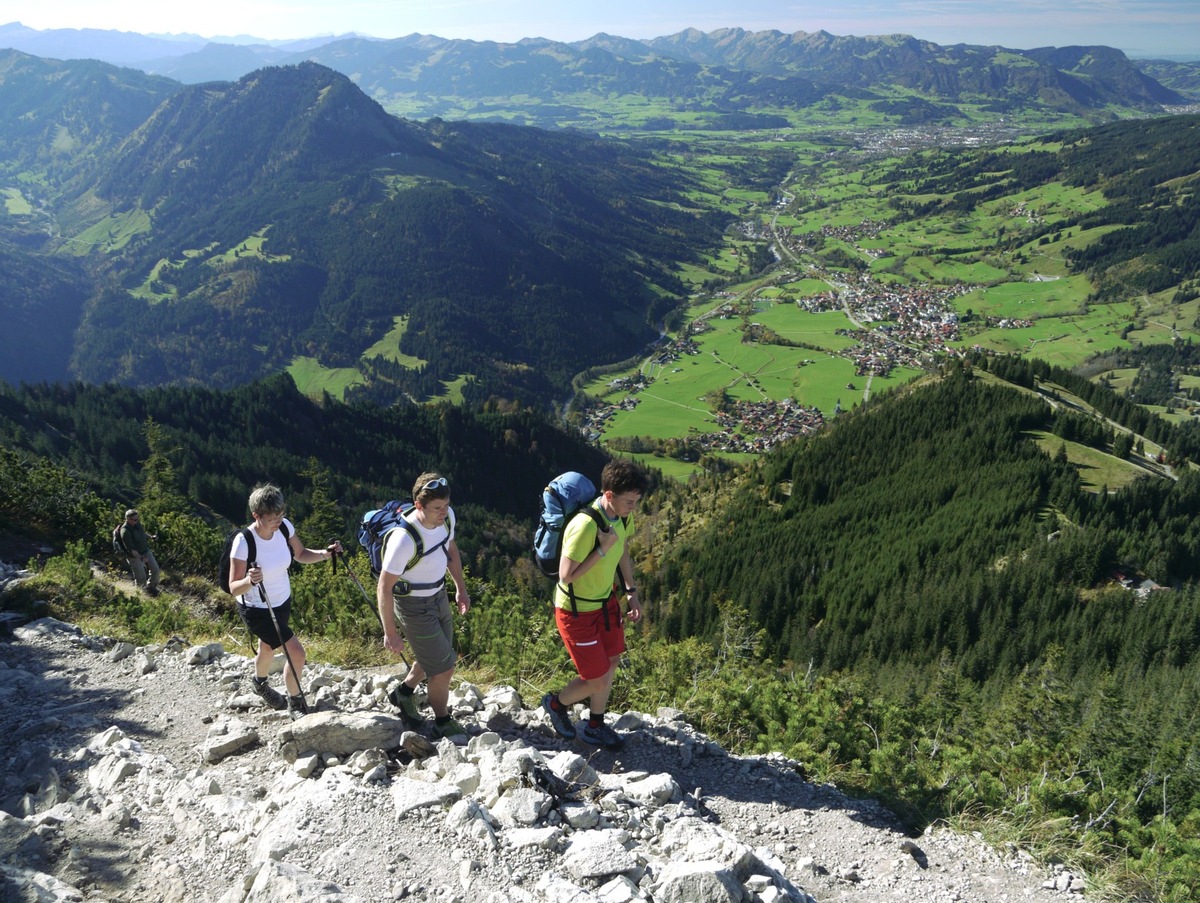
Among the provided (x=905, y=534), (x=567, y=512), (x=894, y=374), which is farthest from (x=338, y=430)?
(x=894, y=374)

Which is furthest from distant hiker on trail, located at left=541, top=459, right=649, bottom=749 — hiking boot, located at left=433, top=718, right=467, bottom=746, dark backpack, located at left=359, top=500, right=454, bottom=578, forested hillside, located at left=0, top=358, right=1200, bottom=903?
forested hillside, located at left=0, top=358, right=1200, bottom=903

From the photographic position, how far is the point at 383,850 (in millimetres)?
6070

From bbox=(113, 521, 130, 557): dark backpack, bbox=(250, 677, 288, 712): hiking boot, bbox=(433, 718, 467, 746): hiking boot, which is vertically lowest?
→ bbox=(113, 521, 130, 557): dark backpack

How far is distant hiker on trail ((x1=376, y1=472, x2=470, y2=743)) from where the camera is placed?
7.45m

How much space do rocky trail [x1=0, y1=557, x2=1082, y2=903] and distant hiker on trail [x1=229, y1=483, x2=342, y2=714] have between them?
415 millimetres

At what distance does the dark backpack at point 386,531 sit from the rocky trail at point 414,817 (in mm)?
1910

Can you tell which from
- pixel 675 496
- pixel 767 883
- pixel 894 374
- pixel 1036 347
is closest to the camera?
pixel 767 883

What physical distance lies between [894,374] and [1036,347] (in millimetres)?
48133

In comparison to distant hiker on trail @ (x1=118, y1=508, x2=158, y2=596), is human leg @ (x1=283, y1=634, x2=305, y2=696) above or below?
above

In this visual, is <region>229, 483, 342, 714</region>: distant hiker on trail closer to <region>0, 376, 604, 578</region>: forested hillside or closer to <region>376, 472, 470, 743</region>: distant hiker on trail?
<region>376, 472, 470, 743</region>: distant hiker on trail

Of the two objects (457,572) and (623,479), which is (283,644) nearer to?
(457,572)

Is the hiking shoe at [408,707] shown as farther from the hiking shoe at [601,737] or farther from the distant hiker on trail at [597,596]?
the hiking shoe at [601,737]

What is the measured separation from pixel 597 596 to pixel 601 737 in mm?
1995

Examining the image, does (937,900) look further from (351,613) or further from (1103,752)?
(351,613)
